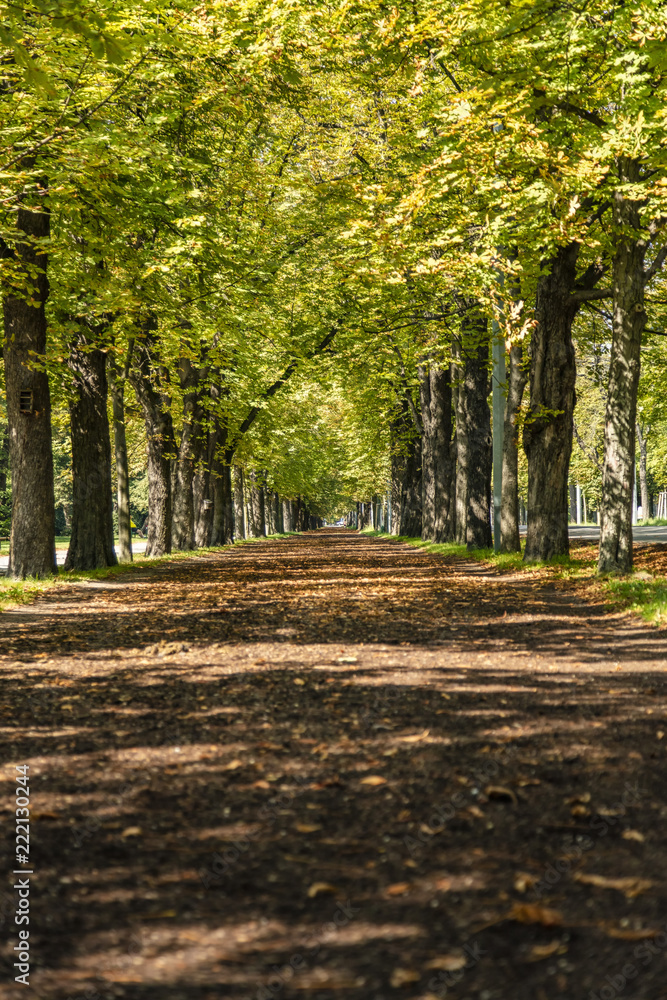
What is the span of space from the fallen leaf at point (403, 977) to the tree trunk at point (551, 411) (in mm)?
13731

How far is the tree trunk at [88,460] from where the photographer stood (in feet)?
58.2

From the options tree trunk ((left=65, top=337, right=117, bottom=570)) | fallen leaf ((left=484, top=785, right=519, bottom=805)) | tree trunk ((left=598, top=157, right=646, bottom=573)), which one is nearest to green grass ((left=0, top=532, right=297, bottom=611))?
tree trunk ((left=65, top=337, right=117, bottom=570))

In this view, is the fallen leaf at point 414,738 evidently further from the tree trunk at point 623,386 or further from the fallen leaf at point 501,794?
the tree trunk at point 623,386

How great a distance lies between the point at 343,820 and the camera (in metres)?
3.86

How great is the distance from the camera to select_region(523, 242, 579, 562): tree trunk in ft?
51.3

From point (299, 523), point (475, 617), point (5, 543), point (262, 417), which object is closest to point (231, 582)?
point (475, 617)

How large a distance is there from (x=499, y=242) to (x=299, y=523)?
74.3m

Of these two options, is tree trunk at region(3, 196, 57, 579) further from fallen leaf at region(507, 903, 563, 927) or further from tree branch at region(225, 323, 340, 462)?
fallen leaf at region(507, 903, 563, 927)

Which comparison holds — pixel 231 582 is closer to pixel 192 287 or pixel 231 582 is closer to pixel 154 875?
pixel 192 287

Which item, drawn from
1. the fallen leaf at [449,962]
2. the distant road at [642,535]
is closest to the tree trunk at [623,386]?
the fallen leaf at [449,962]

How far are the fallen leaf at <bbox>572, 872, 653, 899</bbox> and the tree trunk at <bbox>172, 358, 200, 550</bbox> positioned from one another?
2464cm

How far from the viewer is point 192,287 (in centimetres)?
1838

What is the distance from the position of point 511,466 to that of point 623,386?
6.48 metres

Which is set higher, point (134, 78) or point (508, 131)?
point (134, 78)
